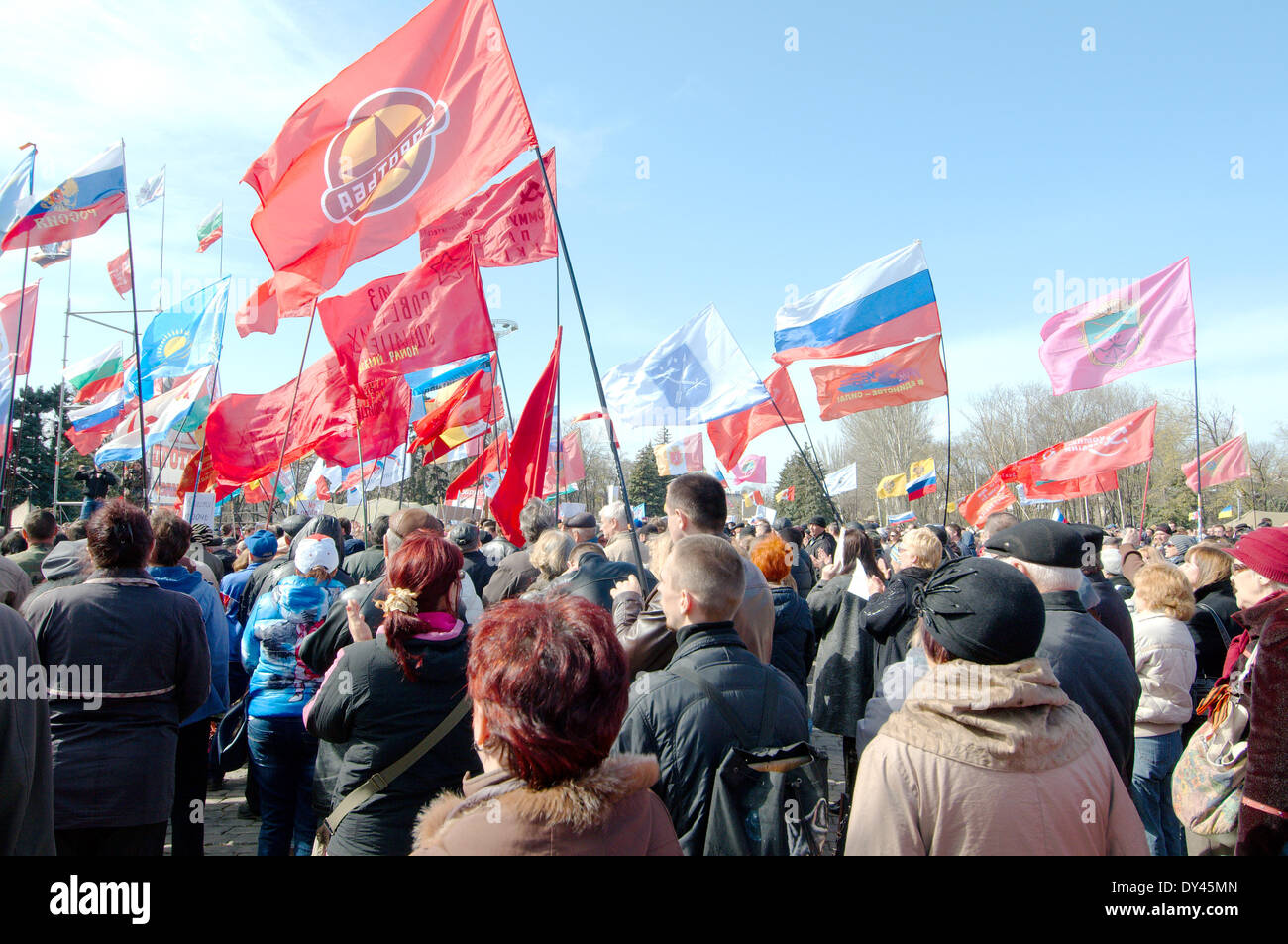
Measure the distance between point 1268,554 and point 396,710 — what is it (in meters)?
3.26

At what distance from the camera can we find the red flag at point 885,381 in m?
10.5

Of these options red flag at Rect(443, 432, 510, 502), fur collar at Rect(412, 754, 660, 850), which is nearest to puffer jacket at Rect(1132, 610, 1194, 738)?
fur collar at Rect(412, 754, 660, 850)

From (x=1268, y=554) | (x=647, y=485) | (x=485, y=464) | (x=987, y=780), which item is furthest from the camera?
(x=647, y=485)

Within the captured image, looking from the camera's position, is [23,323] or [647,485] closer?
[23,323]

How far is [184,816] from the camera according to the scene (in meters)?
4.34

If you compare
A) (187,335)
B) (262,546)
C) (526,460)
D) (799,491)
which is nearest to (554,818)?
(526,460)

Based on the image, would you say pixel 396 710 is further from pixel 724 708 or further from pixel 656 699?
pixel 724 708

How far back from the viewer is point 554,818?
63.1 inches

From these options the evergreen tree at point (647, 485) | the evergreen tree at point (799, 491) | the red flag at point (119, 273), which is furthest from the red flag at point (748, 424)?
the evergreen tree at point (647, 485)

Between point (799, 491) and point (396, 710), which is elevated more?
point (396, 710)

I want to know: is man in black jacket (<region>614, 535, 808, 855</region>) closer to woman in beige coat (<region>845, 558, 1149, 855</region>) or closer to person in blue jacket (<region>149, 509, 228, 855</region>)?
woman in beige coat (<region>845, 558, 1149, 855</region>)

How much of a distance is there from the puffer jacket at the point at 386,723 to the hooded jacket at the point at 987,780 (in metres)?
1.71

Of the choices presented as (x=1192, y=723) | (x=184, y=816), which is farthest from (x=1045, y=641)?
(x=184, y=816)
